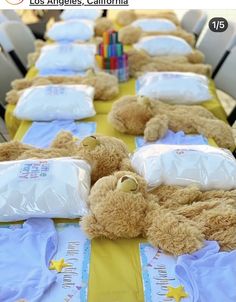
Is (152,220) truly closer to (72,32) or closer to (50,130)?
(50,130)

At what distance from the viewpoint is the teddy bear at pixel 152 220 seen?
36.6 inches

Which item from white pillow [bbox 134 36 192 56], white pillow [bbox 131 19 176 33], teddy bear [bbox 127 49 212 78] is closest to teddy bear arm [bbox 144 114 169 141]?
teddy bear [bbox 127 49 212 78]

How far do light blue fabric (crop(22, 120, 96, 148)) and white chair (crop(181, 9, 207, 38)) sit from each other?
153 centimetres

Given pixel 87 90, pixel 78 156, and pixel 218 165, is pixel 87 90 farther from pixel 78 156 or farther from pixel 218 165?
pixel 218 165

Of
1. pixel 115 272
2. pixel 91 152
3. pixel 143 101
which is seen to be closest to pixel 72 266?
pixel 115 272

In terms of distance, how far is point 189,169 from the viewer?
1.11m

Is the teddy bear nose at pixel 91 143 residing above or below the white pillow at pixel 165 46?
above

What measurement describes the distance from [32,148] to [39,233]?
0.38m

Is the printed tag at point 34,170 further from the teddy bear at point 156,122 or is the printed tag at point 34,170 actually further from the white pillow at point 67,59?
the white pillow at point 67,59

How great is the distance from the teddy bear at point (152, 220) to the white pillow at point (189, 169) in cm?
9

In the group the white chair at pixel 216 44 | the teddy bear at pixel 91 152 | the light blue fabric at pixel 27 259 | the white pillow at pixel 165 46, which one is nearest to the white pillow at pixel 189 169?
the teddy bear at pixel 91 152

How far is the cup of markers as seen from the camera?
199 cm

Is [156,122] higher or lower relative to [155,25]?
higher

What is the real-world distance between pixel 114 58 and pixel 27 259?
131 centimetres
